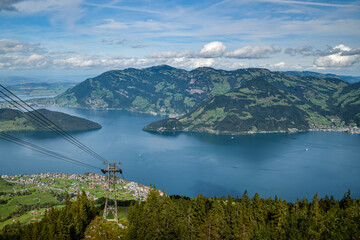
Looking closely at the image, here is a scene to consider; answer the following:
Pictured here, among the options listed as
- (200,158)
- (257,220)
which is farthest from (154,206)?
(200,158)

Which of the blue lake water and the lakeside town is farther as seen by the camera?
Result: the blue lake water

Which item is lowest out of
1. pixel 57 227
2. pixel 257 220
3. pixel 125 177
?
pixel 125 177

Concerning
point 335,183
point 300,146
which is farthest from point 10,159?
point 300,146

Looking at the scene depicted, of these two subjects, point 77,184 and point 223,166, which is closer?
point 77,184

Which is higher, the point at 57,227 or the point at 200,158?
the point at 57,227

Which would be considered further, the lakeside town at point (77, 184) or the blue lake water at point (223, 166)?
the blue lake water at point (223, 166)

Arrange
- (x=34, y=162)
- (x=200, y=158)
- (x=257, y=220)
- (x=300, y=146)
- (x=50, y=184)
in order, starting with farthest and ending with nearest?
(x=300, y=146) → (x=200, y=158) → (x=34, y=162) → (x=50, y=184) → (x=257, y=220)

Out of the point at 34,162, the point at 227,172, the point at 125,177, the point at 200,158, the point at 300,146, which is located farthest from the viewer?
the point at 300,146

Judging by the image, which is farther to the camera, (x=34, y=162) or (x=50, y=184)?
(x=34, y=162)

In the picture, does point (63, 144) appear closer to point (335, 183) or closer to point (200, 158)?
point (200, 158)
